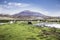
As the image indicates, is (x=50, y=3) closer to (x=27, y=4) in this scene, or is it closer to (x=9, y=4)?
(x=27, y=4)

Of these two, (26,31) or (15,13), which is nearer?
(26,31)

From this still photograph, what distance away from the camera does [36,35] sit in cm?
721

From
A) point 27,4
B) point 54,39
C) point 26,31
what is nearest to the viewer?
point 54,39

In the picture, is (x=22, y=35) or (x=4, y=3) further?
(x=4, y=3)

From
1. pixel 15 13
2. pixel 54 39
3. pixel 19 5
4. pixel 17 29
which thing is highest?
pixel 19 5

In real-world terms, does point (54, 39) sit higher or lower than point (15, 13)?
lower

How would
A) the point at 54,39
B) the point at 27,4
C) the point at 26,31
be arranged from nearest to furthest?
the point at 54,39 → the point at 26,31 → the point at 27,4

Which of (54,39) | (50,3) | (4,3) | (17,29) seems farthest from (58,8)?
(4,3)

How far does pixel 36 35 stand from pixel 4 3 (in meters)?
3.44

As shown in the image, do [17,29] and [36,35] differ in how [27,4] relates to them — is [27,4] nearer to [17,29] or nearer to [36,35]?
[17,29]

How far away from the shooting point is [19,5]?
8.72 metres

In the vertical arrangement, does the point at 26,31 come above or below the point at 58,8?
below

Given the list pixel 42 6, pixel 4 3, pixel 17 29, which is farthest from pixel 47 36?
pixel 4 3

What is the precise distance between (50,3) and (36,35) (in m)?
2.86
